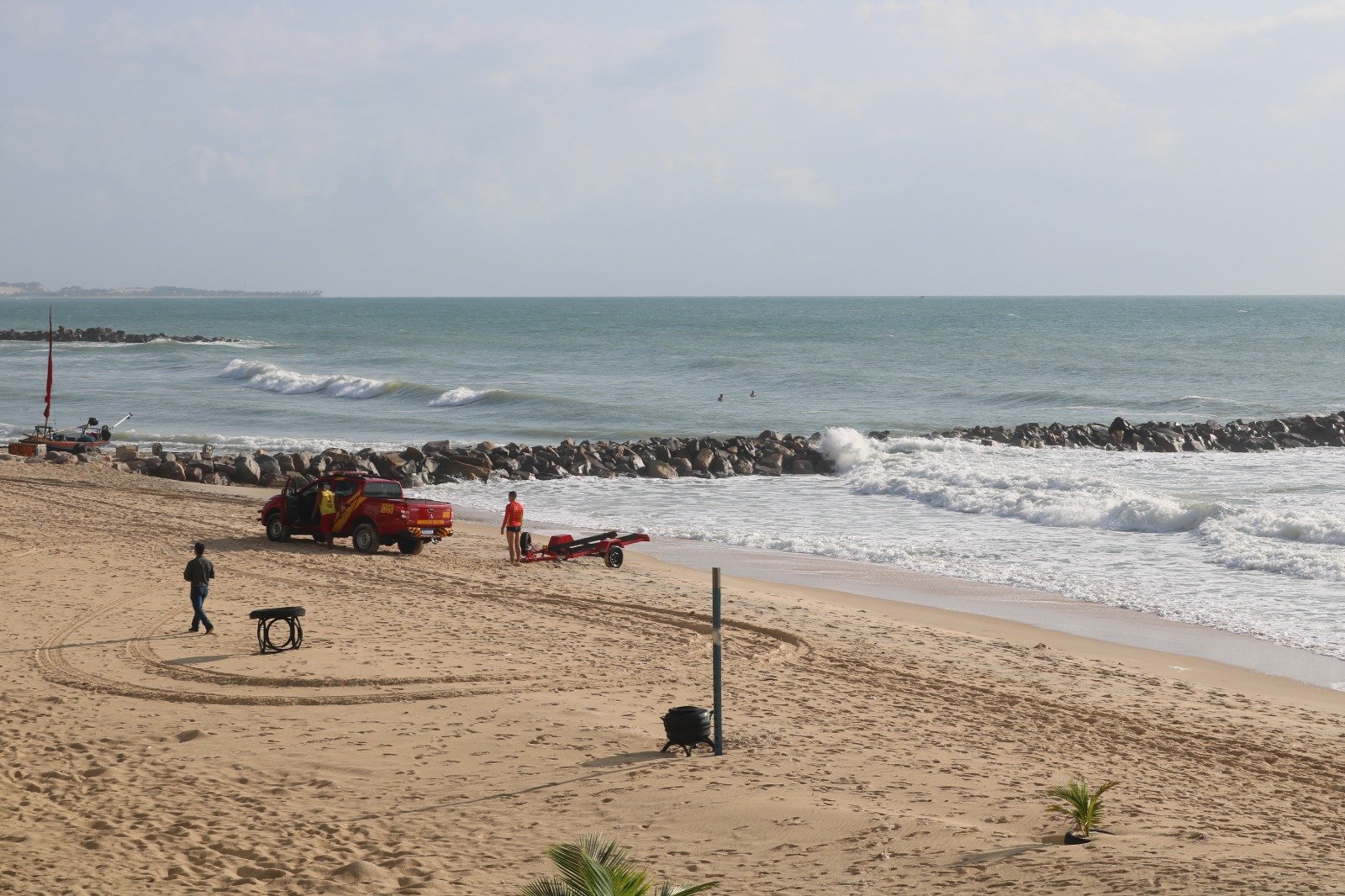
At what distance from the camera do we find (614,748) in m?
10.9

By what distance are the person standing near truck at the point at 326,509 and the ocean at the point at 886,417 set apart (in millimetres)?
6541

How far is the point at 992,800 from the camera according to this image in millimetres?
9695

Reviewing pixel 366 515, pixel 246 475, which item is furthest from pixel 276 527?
pixel 246 475

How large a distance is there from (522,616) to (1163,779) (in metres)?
8.69

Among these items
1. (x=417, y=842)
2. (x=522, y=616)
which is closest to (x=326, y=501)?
(x=522, y=616)

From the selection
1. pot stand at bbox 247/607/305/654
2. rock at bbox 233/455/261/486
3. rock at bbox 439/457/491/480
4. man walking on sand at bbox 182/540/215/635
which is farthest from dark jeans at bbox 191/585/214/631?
rock at bbox 439/457/491/480

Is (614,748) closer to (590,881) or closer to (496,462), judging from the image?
(590,881)

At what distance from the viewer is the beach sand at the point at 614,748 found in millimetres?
8352

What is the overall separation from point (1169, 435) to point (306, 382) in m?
44.3

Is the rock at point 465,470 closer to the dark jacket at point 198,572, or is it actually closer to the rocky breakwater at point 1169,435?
the rocky breakwater at point 1169,435

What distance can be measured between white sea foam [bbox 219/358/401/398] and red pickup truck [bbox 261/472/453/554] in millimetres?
39820

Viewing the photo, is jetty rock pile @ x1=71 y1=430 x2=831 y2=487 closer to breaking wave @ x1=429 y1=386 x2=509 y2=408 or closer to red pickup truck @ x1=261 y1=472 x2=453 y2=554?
red pickup truck @ x1=261 y1=472 x2=453 y2=554

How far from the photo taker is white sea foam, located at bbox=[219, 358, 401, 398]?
204 feet

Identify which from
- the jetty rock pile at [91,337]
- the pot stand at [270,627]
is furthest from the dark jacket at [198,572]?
the jetty rock pile at [91,337]
